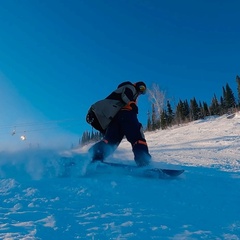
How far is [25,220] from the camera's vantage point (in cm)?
144

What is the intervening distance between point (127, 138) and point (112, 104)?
0.56 meters

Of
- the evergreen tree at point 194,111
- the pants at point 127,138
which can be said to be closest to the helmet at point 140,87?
the pants at point 127,138

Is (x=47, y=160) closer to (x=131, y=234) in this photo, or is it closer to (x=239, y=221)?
(x=131, y=234)

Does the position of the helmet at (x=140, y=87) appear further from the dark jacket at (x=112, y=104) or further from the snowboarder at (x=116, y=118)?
the dark jacket at (x=112, y=104)

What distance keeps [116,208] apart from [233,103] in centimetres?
5997

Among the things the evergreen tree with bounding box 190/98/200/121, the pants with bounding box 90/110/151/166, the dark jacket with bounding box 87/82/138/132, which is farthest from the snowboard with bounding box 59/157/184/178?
the evergreen tree with bounding box 190/98/200/121

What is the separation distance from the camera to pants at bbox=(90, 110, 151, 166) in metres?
3.34

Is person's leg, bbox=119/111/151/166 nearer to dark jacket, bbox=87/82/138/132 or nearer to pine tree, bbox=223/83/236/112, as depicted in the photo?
dark jacket, bbox=87/82/138/132

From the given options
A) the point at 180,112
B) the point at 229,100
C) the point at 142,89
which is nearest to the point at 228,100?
the point at 229,100

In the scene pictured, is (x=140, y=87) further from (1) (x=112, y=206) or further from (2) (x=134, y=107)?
(1) (x=112, y=206)

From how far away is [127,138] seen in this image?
143 inches

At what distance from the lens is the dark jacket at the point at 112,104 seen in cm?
372


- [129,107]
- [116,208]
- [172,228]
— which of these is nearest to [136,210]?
[116,208]

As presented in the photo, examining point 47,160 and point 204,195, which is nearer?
point 204,195
